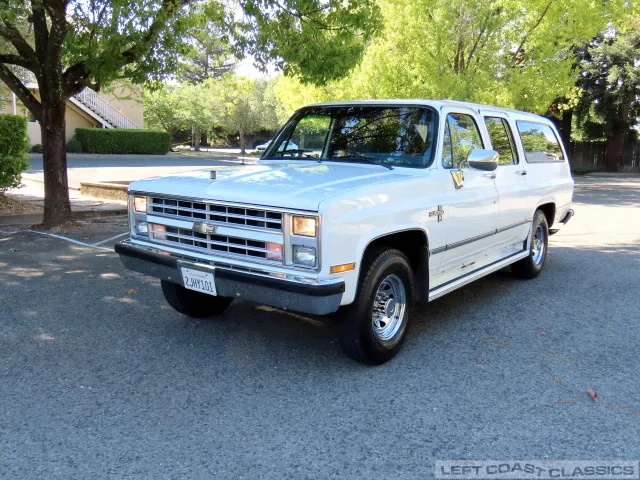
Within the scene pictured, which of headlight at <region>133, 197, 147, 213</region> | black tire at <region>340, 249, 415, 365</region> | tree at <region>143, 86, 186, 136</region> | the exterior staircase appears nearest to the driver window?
black tire at <region>340, 249, 415, 365</region>

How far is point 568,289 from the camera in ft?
21.8

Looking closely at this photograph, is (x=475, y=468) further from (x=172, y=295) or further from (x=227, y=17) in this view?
(x=227, y=17)

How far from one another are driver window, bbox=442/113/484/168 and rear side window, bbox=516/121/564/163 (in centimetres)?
124

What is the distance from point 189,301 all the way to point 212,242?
1177mm

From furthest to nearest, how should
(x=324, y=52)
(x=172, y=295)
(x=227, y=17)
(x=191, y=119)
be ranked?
(x=191, y=119), (x=227, y=17), (x=324, y=52), (x=172, y=295)

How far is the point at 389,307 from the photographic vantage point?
453 centimetres

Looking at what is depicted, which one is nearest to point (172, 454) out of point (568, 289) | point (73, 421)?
point (73, 421)

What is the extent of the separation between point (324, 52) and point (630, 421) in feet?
21.1

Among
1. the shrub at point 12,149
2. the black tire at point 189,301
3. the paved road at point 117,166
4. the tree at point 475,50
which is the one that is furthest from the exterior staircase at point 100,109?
the black tire at point 189,301

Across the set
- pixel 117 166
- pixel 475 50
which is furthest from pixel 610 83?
pixel 117 166

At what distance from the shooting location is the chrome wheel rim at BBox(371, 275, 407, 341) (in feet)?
14.5

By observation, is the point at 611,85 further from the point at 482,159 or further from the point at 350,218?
the point at 350,218

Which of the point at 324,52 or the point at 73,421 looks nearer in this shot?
the point at 73,421

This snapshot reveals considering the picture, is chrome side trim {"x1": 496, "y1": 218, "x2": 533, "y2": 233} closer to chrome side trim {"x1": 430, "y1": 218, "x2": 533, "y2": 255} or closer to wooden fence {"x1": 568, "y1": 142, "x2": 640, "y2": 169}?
chrome side trim {"x1": 430, "y1": 218, "x2": 533, "y2": 255}
